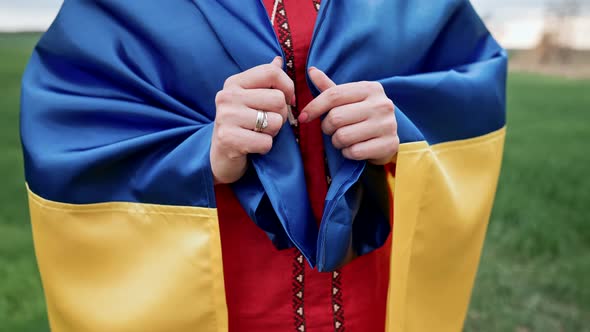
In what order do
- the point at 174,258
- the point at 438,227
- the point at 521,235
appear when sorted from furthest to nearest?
A: the point at 521,235, the point at 438,227, the point at 174,258

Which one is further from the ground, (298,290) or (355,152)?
(355,152)

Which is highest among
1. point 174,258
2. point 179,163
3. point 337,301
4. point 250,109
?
point 250,109

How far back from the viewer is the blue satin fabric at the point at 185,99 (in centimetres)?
89

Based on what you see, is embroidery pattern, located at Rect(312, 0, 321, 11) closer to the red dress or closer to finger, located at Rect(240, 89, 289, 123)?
the red dress

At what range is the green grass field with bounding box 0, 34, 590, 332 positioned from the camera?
246 centimetres

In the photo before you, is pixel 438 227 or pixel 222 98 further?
pixel 438 227

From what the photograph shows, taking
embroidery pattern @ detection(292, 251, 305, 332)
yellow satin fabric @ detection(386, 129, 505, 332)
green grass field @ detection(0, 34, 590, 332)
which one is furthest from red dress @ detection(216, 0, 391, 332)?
green grass field @ detection(0, 34, 590, 332)

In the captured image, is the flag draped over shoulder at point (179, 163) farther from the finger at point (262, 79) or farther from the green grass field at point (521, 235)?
the green grass field at point (521, 235)

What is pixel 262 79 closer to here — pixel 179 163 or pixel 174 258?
pixel 179 163

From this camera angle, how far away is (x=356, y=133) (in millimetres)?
833

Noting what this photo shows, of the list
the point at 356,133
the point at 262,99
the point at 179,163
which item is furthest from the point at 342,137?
the point at 179,163

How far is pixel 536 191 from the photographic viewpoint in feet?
11.9

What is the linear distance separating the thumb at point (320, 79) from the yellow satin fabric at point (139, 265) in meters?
0.25

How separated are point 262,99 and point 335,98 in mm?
105
